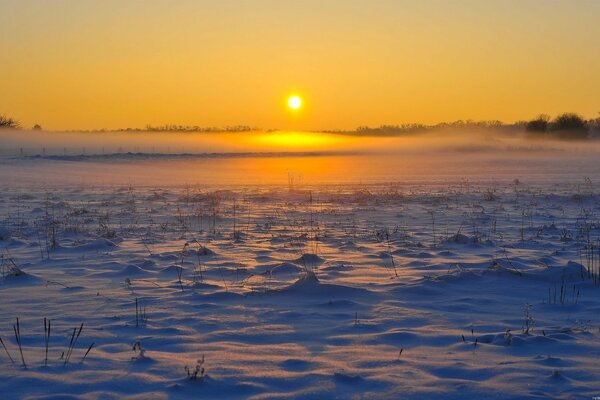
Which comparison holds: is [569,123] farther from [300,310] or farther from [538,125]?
[300,310]

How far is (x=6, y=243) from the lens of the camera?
11.3 m

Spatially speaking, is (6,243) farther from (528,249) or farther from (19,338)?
(528,249)

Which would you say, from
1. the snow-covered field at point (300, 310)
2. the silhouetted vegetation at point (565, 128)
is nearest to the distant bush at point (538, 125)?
the silhouetted vegetation at point (565, 128)

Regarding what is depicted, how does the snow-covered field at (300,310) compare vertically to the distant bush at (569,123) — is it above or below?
below

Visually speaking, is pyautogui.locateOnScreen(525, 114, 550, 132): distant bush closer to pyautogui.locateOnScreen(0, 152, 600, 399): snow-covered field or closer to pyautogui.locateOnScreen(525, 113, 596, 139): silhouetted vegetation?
pyautogui.locateOnScreen(525, 113, 596, 139): silhouetted vegetation

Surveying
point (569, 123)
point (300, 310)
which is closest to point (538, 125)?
point (569, 123)

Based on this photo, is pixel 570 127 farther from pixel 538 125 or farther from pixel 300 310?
pixel 300 310

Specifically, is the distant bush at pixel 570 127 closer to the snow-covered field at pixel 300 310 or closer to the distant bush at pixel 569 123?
the distant bush at pixel 569 123

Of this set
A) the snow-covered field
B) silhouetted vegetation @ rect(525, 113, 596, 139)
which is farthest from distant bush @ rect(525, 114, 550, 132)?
the snow-covered field

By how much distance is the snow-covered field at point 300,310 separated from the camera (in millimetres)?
4719

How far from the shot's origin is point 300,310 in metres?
6.76

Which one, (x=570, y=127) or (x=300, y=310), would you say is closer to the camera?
(x=300, y=310)

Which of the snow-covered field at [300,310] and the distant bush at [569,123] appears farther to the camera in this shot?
the distant bush at [569,123]

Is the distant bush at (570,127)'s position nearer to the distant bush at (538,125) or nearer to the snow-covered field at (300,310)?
the distant bush at (538,125)
